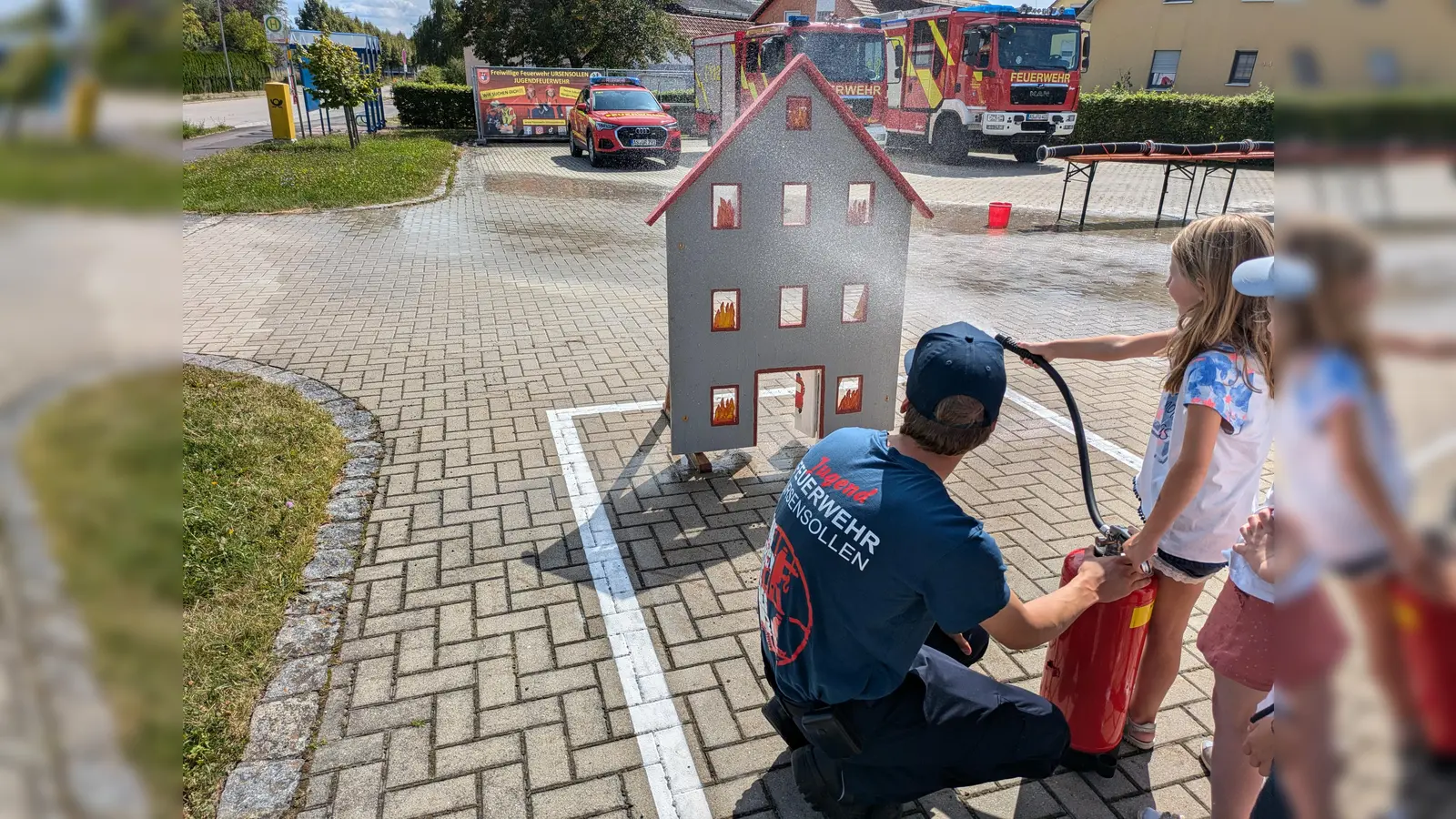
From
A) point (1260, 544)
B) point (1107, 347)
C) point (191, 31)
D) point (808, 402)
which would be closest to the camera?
point (191, 31)

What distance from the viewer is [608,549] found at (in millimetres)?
4254

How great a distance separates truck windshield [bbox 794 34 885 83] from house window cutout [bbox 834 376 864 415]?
17.8 meters

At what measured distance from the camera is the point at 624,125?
63.0 feet

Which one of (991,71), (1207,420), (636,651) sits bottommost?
(636,651)

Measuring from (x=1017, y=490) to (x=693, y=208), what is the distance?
244cm

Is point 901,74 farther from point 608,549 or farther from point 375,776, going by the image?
point 375,776

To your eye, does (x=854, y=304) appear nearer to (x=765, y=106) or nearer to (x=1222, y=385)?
(x=765, y=106)

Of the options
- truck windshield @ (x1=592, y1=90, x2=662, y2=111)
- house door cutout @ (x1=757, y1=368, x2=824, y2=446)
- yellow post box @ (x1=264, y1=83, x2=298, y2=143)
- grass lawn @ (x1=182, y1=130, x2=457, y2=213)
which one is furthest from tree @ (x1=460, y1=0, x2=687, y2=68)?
house door cutout @ (x1=757, y1=368, x2=824, y2=446)

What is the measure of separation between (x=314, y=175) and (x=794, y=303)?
46.7 ft

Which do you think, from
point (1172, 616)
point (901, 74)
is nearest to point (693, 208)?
point (1172, 616)

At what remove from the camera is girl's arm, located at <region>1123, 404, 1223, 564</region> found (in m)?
2.40
